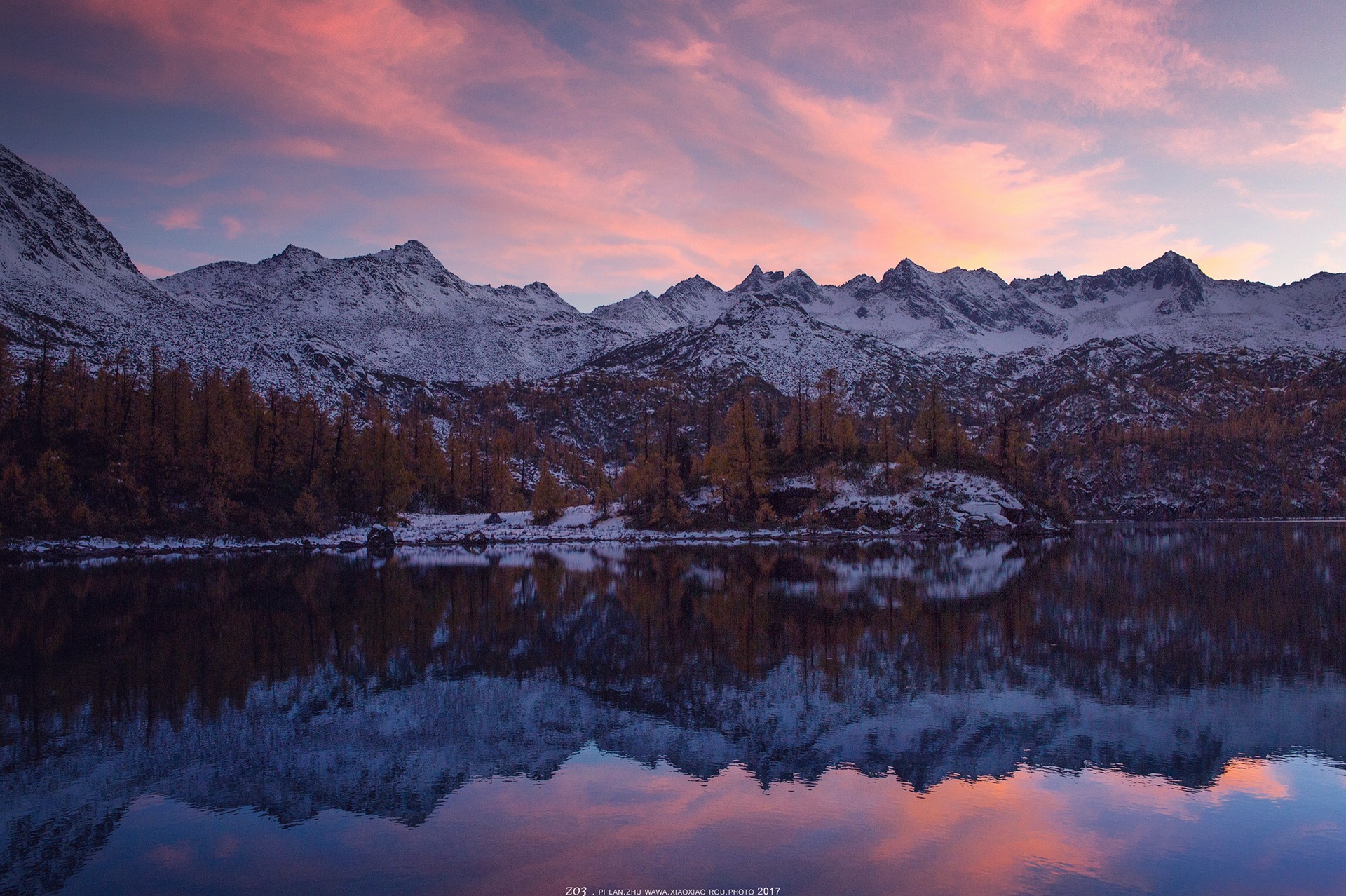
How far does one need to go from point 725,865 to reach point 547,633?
22.1 meters

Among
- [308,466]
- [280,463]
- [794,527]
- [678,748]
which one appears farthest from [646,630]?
[308,466]

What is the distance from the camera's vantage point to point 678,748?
1889 cm

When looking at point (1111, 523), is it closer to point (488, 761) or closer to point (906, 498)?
point (906, 498)

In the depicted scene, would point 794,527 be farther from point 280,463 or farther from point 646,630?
point 646,630

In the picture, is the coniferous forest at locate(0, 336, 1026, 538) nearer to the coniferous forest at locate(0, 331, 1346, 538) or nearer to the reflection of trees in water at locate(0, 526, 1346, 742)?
the coniferous forest at locate(0, 331, 1346, 538)

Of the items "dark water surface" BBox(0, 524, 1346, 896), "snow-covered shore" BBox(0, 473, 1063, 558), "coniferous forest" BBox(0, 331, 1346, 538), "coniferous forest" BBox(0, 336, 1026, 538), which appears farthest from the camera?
"snow-covered shore" BBox(0, 473, 1063, 558)

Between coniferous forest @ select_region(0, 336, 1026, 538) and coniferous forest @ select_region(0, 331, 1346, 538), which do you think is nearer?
coniferous forest @ select_region(0, 336, 1026, 538)

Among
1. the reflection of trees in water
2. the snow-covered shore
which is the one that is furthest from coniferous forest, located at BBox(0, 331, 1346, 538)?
the reflection of trees in water

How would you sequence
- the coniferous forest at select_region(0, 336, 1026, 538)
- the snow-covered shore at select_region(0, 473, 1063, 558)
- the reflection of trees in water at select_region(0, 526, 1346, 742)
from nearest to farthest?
the reflection of trees in water at select_region(0, 526, 1346, 742) → the coniferous forest at select_region(0, 336, 1026, 538) → the snow-covered shore at select_region(0, 473, 1063, 558)

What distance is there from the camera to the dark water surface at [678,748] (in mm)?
12734

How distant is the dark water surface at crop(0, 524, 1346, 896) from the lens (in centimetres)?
1273

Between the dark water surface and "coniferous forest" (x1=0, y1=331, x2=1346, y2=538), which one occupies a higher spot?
"coniferous forest" (x1=0, y1=331, x2=1346, y2=538)

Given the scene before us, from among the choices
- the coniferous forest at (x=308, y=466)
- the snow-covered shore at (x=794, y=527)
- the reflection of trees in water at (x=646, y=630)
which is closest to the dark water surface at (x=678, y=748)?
the reflection of trees in water at (x=646, y=630)

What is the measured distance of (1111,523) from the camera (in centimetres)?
17200
